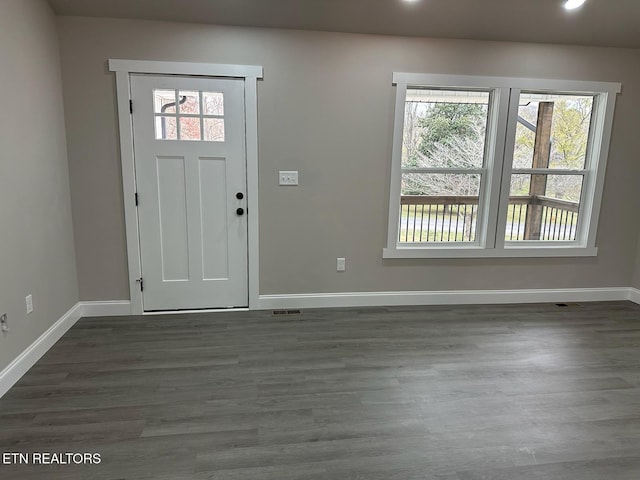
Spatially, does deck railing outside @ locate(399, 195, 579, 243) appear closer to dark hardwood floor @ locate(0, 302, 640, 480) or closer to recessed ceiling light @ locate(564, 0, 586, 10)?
dark hardwood floor @ locate(0, 302, 640, 480)

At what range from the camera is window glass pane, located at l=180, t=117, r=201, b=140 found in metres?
3.21

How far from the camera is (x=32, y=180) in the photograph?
261cm

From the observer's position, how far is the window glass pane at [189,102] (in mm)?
3180

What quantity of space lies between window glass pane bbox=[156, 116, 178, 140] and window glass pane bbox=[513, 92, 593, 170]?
302 cm

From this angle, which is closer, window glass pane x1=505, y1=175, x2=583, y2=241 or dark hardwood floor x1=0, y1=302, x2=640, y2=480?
dark hardwood floor x1=0, y1=302, x2=640, y2=480

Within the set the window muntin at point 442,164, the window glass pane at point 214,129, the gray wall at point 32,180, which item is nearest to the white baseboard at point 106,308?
the gray wall at point 32,180

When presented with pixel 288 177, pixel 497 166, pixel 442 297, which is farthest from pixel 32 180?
pixel 497 166

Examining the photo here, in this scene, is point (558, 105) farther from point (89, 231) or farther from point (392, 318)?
point (89, 231)

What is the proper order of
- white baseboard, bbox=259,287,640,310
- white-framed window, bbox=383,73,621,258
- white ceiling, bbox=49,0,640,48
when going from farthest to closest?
1. white baseboard, bbox=259,287,640,310
2. white-framed window, bbox=383,73,621,258
3. white ceiling, bbox=49,0,640,48

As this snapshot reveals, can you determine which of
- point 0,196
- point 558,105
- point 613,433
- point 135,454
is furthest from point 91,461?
point 558,105

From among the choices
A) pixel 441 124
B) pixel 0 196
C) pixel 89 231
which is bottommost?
pixel 89 231

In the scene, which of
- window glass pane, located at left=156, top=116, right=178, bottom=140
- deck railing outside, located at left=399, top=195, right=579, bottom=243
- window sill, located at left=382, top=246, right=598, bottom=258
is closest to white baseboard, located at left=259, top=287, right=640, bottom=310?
window sill, located at left=382, top=246, right=598, bottom=258

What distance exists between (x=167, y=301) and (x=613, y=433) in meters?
3.22

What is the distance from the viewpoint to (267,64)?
10.5ft
